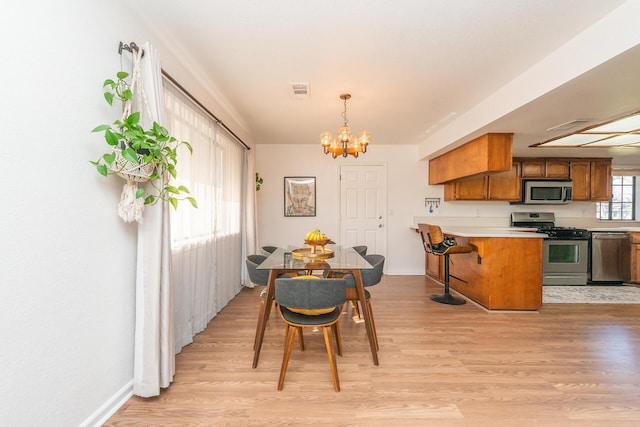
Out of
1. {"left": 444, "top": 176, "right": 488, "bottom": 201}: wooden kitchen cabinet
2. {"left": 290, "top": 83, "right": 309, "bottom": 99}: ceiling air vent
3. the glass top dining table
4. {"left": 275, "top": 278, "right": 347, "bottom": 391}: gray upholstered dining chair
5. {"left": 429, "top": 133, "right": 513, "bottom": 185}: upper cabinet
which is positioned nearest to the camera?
{"left": 275, "top": 278, "right": 347, "bottom": 391}: gray upholstered dining chair

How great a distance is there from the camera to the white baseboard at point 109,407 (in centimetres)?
149

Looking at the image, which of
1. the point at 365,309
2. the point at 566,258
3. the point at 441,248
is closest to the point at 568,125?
the point at 441,248

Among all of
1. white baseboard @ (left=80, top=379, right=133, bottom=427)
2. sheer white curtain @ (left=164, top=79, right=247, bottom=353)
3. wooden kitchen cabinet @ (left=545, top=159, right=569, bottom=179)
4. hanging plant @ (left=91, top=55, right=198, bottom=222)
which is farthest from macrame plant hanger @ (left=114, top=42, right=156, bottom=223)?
wooden kitchen cabinet @ (left=545, top=159, right=569, bottom=179)

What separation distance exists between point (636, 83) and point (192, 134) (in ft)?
12.2

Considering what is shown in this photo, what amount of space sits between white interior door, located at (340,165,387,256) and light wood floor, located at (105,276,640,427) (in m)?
2.29

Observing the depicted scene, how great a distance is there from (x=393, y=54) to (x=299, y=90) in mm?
1040

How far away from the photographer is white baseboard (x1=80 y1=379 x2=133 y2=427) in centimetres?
149

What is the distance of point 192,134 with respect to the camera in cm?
259

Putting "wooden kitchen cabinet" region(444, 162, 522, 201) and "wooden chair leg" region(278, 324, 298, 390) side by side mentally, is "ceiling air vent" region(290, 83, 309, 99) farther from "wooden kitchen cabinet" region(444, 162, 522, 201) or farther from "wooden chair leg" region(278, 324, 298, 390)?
"wooden kitchen cabinet" region(444, 162, 522, 201)

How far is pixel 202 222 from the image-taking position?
9.11 ft

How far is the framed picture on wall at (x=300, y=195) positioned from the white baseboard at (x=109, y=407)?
12.3 feet

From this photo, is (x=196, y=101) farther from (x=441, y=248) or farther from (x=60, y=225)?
(x=441, y=248)

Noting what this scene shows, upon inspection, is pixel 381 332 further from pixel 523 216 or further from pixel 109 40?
pixel 523 216

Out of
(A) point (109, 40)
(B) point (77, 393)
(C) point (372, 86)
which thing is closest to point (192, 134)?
(A) point (109, 40)
